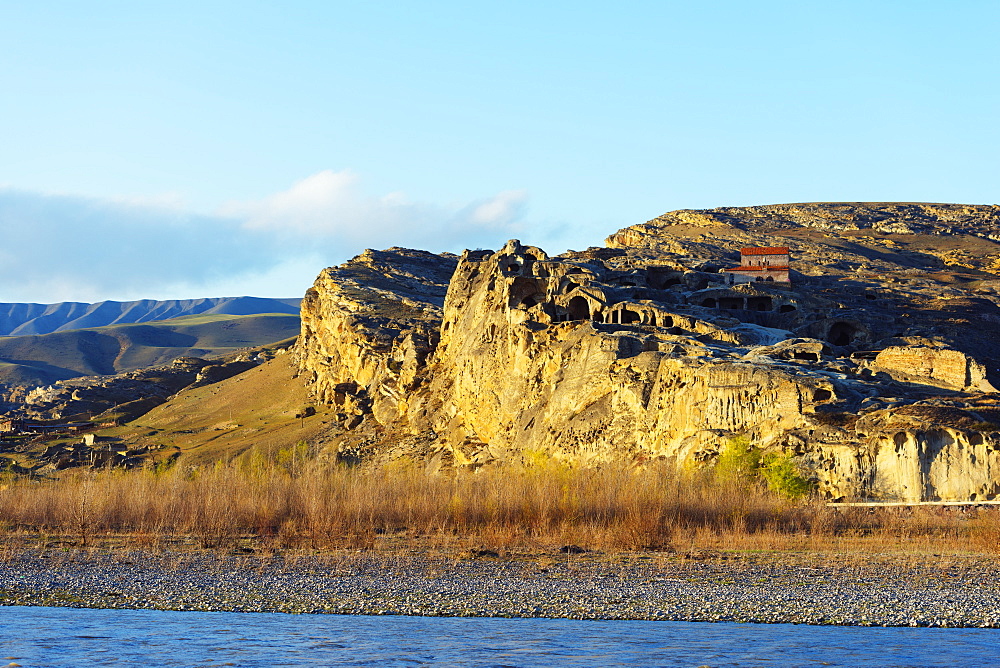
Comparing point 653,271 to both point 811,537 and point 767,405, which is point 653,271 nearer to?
point 767,405

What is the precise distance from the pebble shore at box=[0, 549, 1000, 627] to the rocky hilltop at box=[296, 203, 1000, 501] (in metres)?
12.8

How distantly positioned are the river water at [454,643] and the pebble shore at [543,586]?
129cm

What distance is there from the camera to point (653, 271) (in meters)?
90.6

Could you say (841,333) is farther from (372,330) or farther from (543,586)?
(543,586)

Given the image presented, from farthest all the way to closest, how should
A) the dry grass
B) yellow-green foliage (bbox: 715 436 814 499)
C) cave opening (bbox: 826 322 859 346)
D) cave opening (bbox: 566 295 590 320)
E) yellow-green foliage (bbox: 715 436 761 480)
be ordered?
cave opening (bbox: 826 322 859 346)
cave opening (bbox: 566 295 590 320)
yellow-green foliage (bbox: 715 436 761 480)
yellow-green foliage (bbox: 715 436 814 499)
the dry grass

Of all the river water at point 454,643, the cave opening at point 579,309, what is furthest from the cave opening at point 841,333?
the river water at point 454,643

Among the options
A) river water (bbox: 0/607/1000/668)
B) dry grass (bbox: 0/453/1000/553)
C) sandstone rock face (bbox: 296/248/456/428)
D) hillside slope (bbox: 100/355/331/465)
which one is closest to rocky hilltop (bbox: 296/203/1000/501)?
sandstone rock face (bbox: 296/248/456/428)

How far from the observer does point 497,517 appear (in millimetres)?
41688

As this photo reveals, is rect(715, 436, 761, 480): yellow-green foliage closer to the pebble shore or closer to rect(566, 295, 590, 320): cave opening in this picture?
the pebble shore

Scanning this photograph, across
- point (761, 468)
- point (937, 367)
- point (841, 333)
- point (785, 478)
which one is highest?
point (841, 333)

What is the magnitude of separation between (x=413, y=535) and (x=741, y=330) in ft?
97.3

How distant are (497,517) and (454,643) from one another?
19705mm

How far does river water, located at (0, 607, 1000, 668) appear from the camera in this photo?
2019cm

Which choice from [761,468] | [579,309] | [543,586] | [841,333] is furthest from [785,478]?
[841,333]
